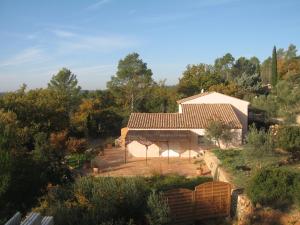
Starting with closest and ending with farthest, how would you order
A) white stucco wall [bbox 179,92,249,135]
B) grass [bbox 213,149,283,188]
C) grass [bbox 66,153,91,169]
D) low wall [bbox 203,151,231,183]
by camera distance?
grass [bbox 213,149,283,188] < low wall [bbox 203,151,231,183] < grass [bbox 66,153,91,169] < white stucco wall [bbox 179,92,249,135]

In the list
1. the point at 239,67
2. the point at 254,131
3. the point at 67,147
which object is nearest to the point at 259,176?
the point at 254,131

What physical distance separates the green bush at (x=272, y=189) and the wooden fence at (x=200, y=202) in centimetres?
119

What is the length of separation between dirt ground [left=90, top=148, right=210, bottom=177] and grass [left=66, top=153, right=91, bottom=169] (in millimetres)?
987

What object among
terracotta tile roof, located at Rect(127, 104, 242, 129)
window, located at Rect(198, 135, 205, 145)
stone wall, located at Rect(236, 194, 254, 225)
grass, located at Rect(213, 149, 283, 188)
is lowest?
stone wall, located at Rect(236, 194, 254, 225)

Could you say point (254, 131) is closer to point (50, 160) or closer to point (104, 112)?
point (50, 160)

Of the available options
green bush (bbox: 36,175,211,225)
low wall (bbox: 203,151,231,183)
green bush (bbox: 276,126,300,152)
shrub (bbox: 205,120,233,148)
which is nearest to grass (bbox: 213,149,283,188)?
low wall (bbox: 203,151,231,183)

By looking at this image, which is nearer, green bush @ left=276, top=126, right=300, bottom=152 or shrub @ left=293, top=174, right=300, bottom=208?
shrub @ left=293, top=174, right=300, bottom=208

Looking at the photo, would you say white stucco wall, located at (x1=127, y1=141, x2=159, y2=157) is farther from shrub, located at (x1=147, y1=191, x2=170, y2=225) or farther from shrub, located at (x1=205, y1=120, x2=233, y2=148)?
shrub, located at (x1=147, y1=191, x2=170, y2=225)

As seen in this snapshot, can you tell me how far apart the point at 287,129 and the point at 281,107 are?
13561mm

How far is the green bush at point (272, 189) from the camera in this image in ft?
53.4

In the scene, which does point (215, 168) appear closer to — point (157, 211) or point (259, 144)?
point (259, 144)

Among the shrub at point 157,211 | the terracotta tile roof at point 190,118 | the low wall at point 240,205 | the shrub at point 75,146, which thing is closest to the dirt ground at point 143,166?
the shrub at point 75,146

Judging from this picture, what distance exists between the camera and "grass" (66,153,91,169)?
28891mm

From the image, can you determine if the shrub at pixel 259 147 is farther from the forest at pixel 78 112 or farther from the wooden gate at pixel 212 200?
the wooden gate at pixel 212 200
